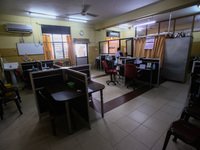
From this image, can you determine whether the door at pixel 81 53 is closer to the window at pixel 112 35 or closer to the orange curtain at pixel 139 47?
the window at pixel 112 35

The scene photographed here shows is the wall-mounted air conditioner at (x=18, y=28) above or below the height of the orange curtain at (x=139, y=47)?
above

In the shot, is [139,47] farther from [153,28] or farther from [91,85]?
[153,28]

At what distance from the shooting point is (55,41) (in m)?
6.29

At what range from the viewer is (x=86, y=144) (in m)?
1.71

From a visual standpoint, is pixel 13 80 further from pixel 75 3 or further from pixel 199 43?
pixel 199 43

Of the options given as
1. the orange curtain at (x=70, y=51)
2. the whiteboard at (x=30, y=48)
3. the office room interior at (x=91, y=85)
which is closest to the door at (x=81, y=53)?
the office room interior at (x=91, y=85)

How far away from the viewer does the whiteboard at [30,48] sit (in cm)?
523

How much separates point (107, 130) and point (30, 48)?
19.0 feet

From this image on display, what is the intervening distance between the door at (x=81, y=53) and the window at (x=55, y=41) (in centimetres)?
83

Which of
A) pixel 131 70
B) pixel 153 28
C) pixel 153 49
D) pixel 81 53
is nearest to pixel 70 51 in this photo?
pixel 81 53

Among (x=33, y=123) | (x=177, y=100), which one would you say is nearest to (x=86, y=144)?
(x=33, y=123)

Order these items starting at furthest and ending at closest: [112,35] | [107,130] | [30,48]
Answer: [112,35] < [30,48] < [107,130]

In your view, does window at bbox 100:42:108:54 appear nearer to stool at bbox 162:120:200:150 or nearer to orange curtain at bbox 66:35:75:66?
orange curtain at bbox 66:35:75:66

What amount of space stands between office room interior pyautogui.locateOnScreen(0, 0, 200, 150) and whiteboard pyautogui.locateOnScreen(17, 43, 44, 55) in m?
0.04
